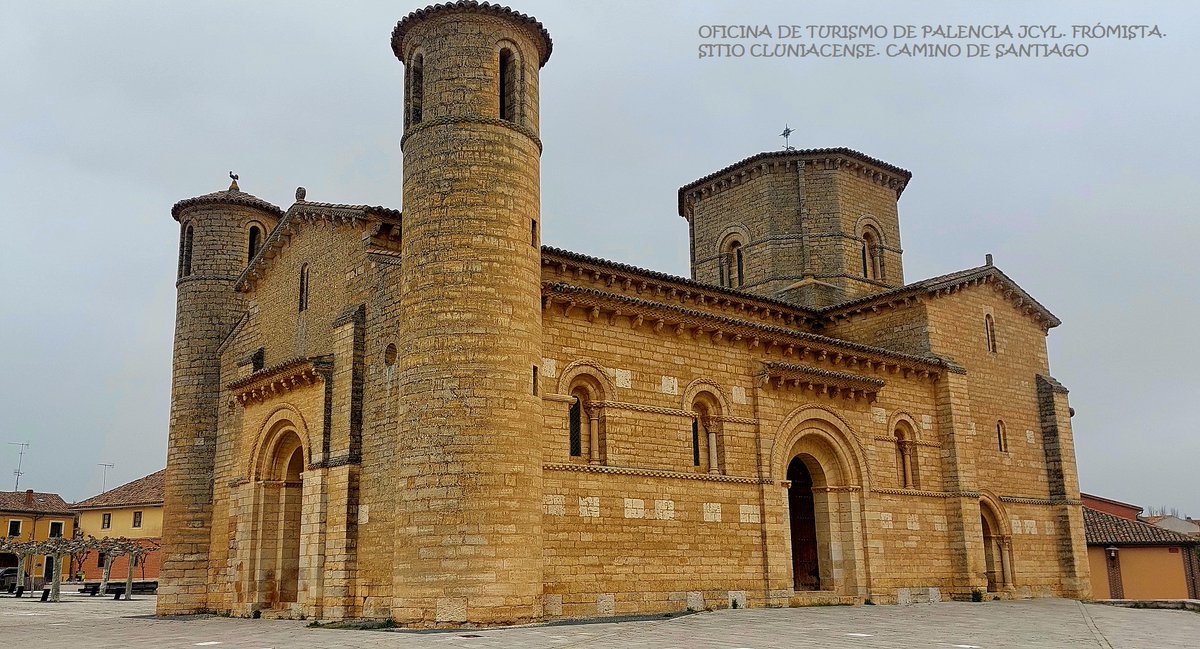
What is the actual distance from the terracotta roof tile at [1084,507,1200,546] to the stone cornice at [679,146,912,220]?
47.6ft

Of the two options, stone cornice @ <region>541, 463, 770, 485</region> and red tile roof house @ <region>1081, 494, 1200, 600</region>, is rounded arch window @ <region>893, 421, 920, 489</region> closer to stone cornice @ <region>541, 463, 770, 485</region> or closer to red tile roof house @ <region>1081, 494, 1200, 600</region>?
stone cornice @ <region>541, 463, 770, 485</region>

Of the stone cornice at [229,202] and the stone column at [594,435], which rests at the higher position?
the stone cornice at [229,202]

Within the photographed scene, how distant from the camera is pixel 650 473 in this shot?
19.6 m

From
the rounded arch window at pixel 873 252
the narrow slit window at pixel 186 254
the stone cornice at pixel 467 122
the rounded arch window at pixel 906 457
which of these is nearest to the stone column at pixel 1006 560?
the rounded arch window at pixel 906 457

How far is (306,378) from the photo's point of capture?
21.2 m

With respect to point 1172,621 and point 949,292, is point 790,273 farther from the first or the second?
point 1172,621

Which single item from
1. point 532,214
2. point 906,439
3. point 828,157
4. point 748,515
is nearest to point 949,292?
point 906,439

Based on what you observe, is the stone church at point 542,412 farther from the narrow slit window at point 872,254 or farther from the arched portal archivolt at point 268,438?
the narrow slit window at point 872,254

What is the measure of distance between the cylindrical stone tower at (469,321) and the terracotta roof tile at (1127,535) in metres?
26.0

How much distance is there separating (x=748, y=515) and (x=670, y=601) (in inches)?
117

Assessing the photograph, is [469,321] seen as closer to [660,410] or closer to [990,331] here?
[660,410]

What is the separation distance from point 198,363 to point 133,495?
3624 centimetres

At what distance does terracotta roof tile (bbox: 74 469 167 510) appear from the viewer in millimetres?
55844

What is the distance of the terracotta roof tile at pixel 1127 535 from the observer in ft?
116
